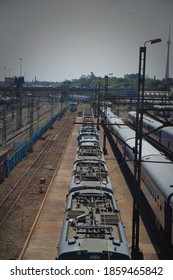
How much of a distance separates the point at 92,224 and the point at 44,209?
34.7 feet

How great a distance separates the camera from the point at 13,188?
27234 mm

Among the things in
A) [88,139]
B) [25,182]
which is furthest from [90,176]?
[88,139]

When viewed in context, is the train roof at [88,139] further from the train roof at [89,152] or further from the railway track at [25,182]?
the railway track at [25,182]

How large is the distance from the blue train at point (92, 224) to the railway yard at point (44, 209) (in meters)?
2.94

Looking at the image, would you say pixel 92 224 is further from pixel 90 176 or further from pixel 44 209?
pixel 44 209

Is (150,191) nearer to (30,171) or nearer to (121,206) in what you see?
(121,206)

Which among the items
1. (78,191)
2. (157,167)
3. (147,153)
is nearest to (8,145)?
(147,153)

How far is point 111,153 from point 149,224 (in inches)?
891

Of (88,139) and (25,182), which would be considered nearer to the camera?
(25,182)

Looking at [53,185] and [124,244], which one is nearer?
[124,244]

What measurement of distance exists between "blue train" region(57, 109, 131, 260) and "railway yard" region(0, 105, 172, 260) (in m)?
2.94

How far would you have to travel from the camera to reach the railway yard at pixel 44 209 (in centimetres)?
1706

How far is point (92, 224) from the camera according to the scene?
40.1ft
